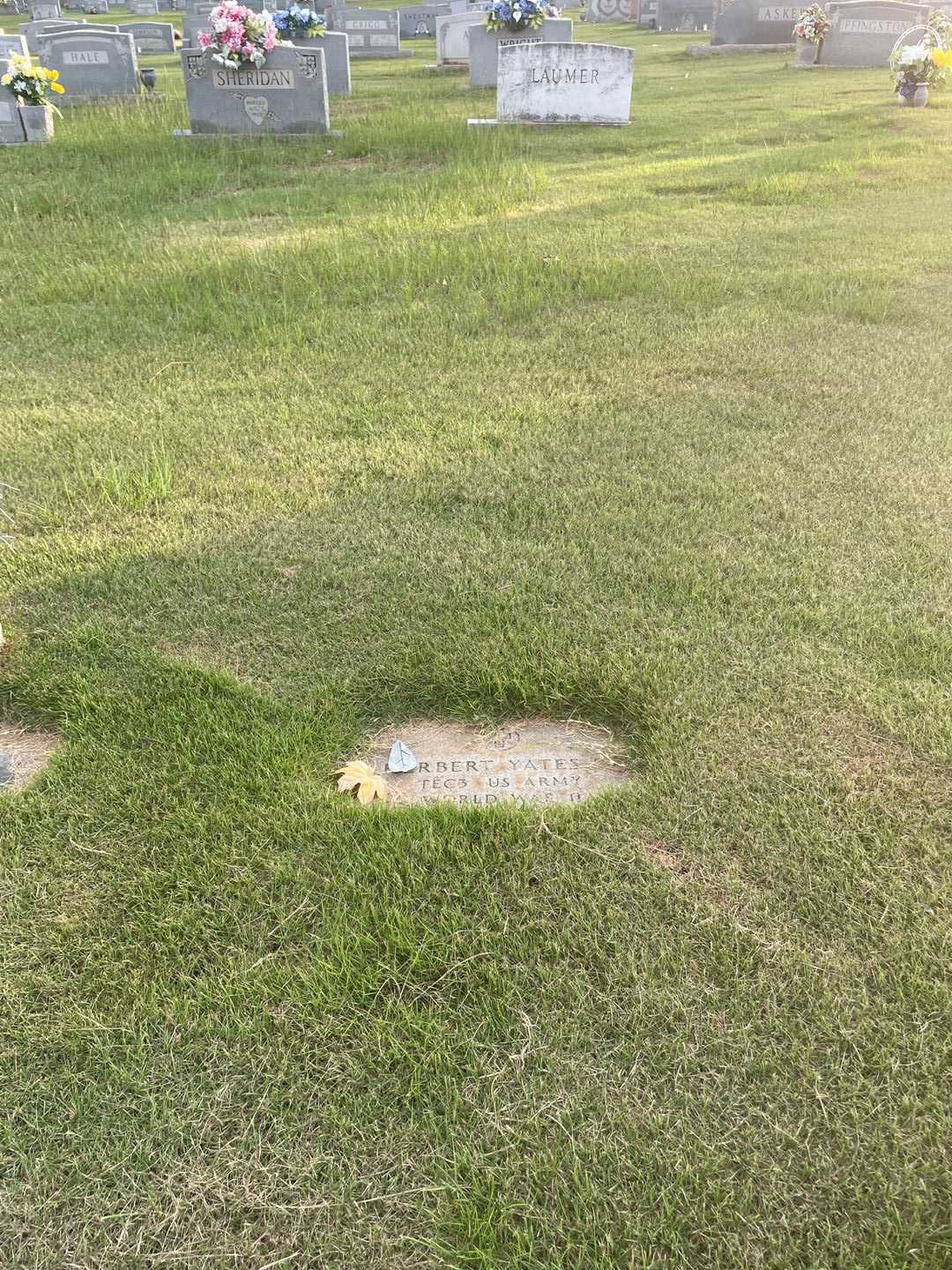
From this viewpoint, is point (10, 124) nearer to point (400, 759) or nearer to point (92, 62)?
point (92, 62)

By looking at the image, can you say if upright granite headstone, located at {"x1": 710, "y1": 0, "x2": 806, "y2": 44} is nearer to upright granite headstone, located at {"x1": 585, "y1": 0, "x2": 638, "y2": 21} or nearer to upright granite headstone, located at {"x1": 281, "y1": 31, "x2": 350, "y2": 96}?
upright granite headstone, located at {"x1": 281, "y1": 31, "x2": 350, "y2": 96}

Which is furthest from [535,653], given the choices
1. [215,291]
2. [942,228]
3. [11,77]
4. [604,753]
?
[11,77]

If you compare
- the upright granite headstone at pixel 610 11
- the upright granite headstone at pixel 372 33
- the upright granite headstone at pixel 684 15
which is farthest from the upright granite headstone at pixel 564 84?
the upright granite headstone at pixel 610 11

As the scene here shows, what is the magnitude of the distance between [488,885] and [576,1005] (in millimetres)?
290

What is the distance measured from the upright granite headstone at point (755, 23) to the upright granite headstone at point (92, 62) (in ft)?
35.3

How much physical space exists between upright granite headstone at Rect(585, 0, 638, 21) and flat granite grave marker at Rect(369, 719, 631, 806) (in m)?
27.5

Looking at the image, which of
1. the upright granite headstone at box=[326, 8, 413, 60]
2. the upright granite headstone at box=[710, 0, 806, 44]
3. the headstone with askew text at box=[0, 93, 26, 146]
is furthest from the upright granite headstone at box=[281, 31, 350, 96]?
the upright granite headstone at box=[710, 0, 806, 44]

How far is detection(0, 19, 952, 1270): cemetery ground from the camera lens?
1.31m

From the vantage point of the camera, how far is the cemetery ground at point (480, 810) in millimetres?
1310

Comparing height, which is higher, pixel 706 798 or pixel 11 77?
pixel 11 77

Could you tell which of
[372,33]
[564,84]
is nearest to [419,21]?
[372,33]

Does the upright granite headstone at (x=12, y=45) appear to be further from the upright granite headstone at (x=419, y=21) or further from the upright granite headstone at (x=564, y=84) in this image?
the upright granite headstone at (x=419, y=21)

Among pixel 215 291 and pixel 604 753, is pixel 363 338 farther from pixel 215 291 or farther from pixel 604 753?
pixel 604 753

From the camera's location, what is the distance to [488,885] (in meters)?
1.72
